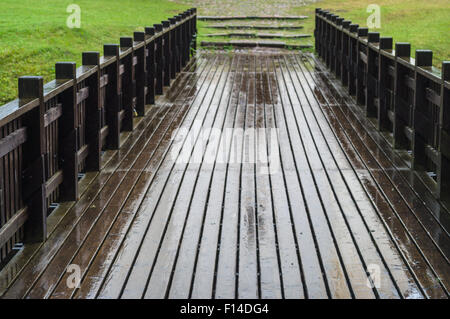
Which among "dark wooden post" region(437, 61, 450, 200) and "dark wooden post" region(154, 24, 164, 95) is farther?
"dark wooden post" region(154, 24, 164, 95)

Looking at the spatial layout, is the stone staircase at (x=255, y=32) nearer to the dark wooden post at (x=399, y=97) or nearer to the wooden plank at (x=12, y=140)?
the dark wooden post at (x=399, y=97)

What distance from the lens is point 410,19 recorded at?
19484mm

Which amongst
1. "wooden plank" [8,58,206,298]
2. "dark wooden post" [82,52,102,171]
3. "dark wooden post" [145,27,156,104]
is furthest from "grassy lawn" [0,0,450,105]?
"dark wooden post" [82,52,102,171]

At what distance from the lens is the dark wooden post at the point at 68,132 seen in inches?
202

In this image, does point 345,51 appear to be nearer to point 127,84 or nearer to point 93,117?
point 127,84

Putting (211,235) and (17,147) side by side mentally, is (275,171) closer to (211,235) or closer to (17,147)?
(211,235)

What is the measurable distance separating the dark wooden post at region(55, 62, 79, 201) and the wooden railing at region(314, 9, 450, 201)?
8.21 feet

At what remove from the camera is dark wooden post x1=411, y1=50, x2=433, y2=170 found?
5.88 meters

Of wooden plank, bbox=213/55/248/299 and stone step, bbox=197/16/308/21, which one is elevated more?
stone step, bbox=197/16/308/21

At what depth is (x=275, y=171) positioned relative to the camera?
6156mm

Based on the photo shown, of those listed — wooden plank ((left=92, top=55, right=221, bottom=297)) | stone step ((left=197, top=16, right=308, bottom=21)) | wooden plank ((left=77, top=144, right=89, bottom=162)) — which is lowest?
wooden plank ((left=92, top=55, right=221, bottom=297))

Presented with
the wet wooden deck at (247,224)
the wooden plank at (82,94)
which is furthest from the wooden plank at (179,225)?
the wooden plank at (82,94)

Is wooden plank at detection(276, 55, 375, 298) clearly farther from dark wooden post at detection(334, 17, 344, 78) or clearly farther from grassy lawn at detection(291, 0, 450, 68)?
grassy lawn at detection(291, 0, 450, 68)

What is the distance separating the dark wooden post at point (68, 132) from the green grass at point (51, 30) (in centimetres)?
564
